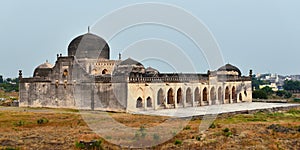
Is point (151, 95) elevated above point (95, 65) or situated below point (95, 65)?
below

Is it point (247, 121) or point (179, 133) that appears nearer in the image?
point (179, 133)

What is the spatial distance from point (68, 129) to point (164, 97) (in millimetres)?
10795

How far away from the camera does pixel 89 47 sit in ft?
97.8

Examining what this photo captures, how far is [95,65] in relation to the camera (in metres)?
29.5

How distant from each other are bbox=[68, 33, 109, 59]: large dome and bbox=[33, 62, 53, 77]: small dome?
2.20m

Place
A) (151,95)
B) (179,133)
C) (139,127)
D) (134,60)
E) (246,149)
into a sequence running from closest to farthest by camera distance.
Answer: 1. (246,149)
2. (179,133)
3. (139,127)
4. (151,95)
5. (134,60)

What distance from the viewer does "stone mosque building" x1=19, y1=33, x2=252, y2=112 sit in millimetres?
25906

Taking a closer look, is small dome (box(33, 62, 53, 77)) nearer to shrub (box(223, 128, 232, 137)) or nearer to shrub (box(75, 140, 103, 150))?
shrub (box(75, 140, 103, 150))

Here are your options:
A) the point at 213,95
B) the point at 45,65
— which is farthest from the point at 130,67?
the point at 213,95

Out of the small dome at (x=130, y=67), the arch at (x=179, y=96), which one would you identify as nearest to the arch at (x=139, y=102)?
the small dome at (x=130, y=67)

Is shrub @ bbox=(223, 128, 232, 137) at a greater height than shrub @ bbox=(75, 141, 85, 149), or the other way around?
shrub @ bbox=(223, 128, 232, 137)

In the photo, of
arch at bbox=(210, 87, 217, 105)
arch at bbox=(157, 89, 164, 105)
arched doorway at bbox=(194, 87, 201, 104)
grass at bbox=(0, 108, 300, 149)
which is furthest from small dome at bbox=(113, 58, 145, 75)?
arch at bbox=(210, 87, 217, 105)

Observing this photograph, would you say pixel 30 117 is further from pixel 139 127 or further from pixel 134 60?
pixel 134 60

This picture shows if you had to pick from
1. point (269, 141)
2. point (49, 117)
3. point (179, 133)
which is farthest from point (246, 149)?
point (49, 117)
